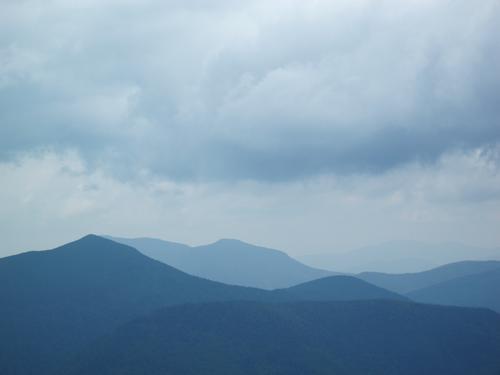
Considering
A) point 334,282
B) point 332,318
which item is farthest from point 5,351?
point 334,282

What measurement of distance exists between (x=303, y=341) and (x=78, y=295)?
63961mm

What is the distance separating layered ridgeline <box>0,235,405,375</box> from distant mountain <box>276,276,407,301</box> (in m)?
0.91

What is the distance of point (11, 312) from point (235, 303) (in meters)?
56.5

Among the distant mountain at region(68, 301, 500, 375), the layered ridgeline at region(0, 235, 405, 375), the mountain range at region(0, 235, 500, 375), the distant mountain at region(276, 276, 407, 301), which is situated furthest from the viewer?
the distant mountain at region(276, 276, 407, 301)

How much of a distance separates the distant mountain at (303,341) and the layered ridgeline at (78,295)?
13550 millimetres

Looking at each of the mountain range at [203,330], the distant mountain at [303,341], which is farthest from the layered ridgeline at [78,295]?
the distant mountain at [303,341]

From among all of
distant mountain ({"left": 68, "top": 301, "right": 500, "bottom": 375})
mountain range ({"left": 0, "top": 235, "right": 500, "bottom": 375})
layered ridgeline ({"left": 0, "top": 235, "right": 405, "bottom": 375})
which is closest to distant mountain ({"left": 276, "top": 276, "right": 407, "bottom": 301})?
layered ridgeline ({"left": 0, "top": 235, "right": 405, "bottom": 375})

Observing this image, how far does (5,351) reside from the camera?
107 metres

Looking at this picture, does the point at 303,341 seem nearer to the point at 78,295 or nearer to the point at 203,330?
the point at 203,330

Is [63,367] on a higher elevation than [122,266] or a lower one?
lower

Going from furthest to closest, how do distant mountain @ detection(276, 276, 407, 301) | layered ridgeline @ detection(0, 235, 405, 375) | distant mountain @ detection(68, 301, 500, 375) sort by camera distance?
distant mountain @ detection(276, 276, 407, 301) < layered ridgeline @ detection(0, 235, 405, 375) < distant mountain @ detection(68, 301, 500, 375)

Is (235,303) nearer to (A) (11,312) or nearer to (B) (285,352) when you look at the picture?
(B) (285,352)

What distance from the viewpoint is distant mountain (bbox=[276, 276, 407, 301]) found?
157250 millimetres

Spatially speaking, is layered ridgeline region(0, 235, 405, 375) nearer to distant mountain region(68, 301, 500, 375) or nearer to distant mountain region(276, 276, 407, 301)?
distant mountain region(276, 276, 407, 301)
